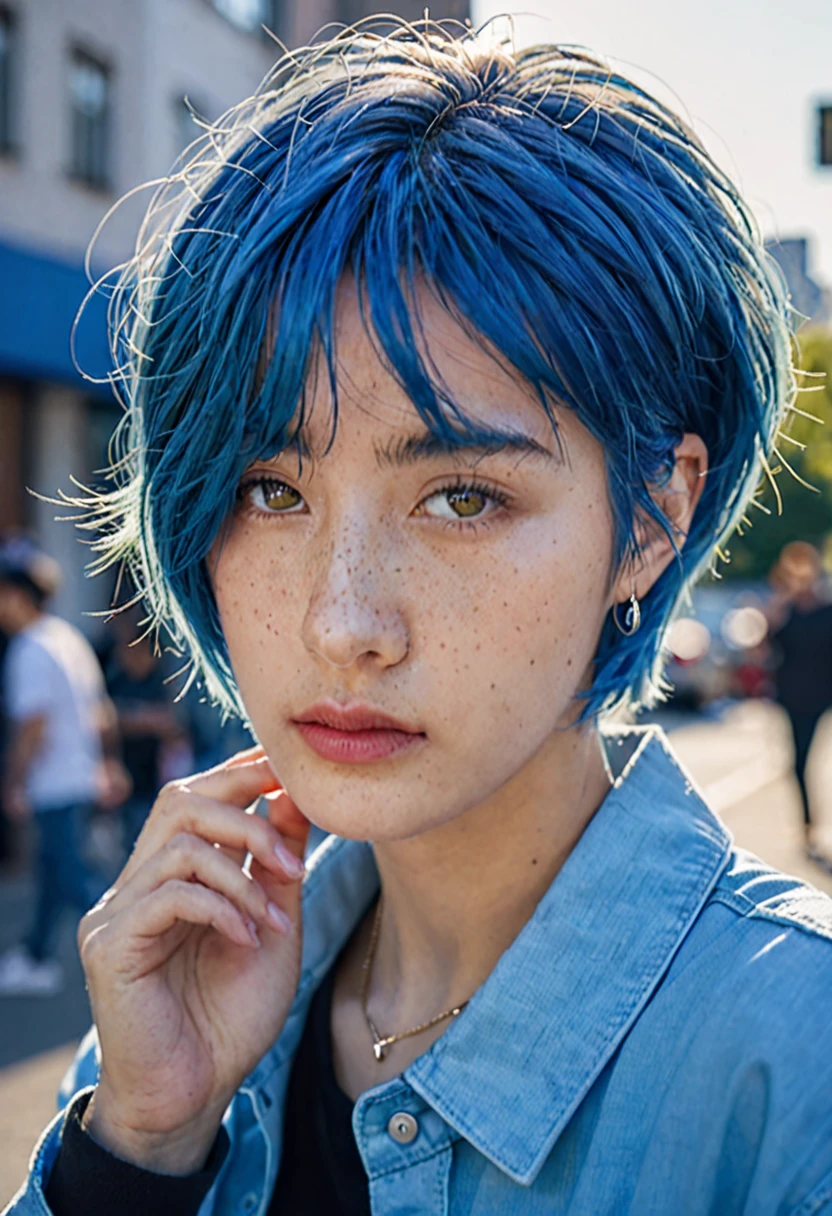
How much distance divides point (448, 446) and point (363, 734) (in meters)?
0.34

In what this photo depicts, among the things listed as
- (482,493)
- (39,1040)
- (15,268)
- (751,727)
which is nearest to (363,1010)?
(482,493)

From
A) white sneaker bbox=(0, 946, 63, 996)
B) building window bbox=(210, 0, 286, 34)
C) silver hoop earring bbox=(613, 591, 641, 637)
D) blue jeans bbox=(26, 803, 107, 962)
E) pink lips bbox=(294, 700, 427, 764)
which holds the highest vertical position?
building window bbox=(210, 0, 286, 34)

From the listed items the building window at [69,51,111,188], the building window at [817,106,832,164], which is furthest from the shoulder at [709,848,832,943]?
the building window at [69,51,111,188]

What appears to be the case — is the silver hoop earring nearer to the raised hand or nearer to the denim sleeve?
the raised hand

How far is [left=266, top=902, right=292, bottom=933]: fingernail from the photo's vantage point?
1788 millimetres

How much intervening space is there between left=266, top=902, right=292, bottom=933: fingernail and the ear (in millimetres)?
651

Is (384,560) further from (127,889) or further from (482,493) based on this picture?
(127,889)

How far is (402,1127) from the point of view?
159 cm

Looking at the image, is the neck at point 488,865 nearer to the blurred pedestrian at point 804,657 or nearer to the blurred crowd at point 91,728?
the blurred crowd at point 91,728

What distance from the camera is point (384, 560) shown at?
56.5 inches

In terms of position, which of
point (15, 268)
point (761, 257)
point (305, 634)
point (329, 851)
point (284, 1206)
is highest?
point (15, 268)

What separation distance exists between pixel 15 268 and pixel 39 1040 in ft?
21.9

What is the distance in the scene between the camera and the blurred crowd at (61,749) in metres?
6.24

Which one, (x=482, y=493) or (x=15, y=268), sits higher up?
(x=15, y=268)
